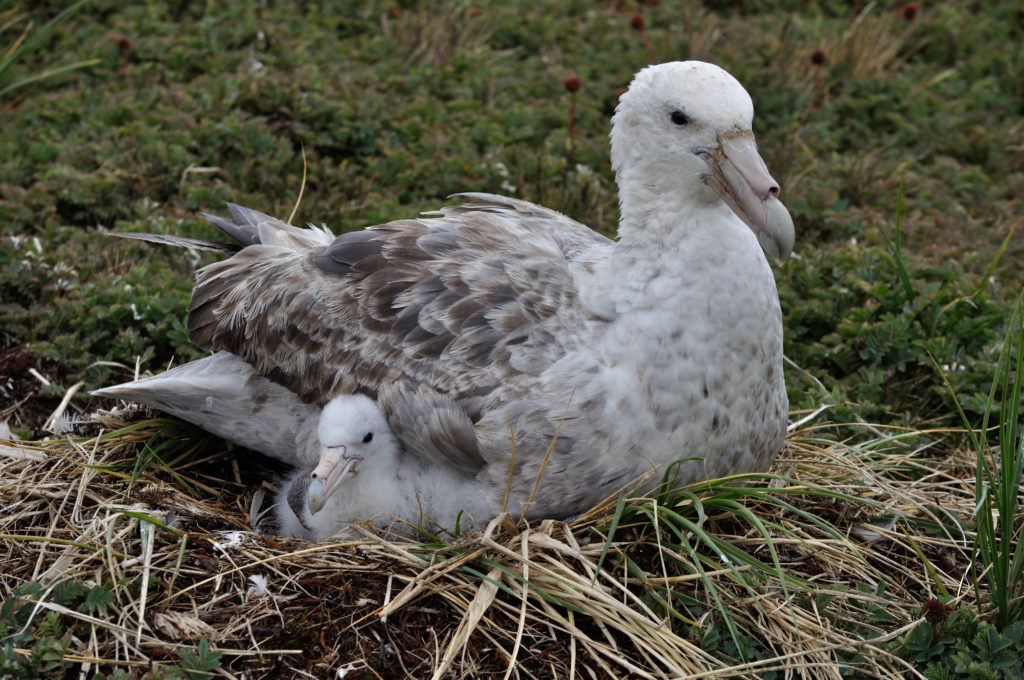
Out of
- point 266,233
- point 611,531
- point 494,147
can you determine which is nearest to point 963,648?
point 611,531

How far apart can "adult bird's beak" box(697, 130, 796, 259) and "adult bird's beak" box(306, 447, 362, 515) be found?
4.75 feet

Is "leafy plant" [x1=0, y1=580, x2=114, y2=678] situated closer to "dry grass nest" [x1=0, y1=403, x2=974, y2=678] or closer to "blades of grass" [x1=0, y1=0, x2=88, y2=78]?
"dry grass nest" [x1=0, y1=403, x2=974, y2=678]

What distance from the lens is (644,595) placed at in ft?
11.3

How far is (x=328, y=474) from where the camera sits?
3.59m

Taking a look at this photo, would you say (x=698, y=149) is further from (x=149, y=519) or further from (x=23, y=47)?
(x=23, y=47)

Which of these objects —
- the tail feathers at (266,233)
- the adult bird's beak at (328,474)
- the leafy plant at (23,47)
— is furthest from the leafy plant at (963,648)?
the leafy plant at (23,47)

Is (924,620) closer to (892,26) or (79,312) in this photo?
(79,312)

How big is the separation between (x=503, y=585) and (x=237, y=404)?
4.68 ft

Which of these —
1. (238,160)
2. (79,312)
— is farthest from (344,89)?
(79,312)

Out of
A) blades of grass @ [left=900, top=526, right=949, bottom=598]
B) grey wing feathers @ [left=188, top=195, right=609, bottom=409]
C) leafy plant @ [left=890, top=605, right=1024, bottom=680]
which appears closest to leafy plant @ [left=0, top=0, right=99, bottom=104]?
grey wing feathers @ [left=188, top=195, right=609, bottom=409]

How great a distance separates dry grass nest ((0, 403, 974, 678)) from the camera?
327cm

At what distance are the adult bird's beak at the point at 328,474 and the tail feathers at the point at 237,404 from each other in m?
0.48

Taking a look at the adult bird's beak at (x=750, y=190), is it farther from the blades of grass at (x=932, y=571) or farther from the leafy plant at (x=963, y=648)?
the leafy plant at (x=963, y=648)

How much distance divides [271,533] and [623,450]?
139 centimetres
